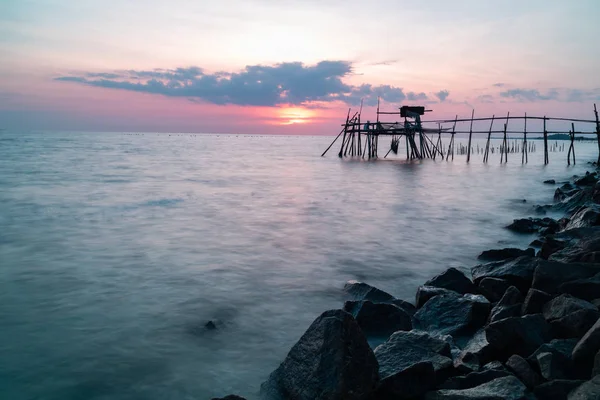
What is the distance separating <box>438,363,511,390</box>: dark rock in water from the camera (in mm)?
3471

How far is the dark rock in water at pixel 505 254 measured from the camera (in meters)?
7.86

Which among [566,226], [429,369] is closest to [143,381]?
[429,369]

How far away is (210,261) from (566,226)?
24.1ft

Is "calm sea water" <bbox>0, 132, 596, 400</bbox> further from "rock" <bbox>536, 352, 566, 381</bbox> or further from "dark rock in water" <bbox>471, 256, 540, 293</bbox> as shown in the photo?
"rock" <bbox>536, 352, 566, 381</bbox>

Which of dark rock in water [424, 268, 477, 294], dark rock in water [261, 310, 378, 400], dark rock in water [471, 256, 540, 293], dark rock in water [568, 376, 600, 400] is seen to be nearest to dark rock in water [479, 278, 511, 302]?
dark rock in water [471, 256, 540, 293]

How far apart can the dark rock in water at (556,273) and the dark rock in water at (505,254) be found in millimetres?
2261

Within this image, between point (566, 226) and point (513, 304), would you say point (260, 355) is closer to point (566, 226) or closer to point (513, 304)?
point (513, 304)

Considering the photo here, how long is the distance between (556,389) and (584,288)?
2173mm

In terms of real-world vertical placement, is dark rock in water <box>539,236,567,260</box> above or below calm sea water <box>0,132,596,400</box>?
above

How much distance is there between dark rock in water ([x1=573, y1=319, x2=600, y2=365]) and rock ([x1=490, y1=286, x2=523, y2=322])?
125 cm

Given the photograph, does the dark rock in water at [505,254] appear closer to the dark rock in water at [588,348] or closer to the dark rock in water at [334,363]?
the dark rock in water at [588,348]

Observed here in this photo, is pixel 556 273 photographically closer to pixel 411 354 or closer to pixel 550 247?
pixel 550 247

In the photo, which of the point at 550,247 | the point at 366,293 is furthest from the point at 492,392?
the point at 550,247

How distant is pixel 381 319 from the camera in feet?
17.4
